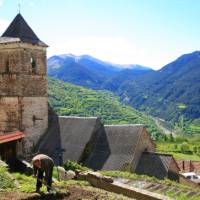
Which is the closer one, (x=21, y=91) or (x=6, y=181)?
(x=6, y=181)

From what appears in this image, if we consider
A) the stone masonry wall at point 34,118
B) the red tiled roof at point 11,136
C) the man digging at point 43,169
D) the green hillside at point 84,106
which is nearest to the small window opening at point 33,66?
the stone masonry wall at point 34,118

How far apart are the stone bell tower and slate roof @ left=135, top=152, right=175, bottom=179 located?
8054 millimetres

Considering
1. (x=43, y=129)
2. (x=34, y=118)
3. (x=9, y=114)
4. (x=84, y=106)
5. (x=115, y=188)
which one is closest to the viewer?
(x=115, y=188)

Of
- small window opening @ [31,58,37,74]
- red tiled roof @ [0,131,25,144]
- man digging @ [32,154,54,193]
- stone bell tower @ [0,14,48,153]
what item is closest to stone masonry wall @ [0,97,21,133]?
stone bell tower @ [0,14,48,153]

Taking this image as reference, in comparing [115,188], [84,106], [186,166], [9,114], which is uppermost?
[9,114]

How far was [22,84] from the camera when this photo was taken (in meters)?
29.2

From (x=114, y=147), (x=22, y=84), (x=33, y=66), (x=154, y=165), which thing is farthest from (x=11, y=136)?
(x=154, y=165)

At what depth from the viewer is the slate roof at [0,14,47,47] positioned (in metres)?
29.7

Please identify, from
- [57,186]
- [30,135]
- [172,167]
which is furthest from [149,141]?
[57,186]

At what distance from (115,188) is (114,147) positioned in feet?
45.8

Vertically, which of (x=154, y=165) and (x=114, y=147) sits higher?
(x=114, y=147)

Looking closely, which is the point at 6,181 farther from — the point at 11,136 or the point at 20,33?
the point at 20,33

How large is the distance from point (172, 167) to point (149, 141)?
2.80 metres

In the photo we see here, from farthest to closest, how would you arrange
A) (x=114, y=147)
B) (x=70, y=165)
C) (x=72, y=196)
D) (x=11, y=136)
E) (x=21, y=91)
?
1. (x=21, y=91)
2. (x=114, y=147)
3. (x=11, y=136)
4. (x=70, y=165)
5. (x=72, y=196)
